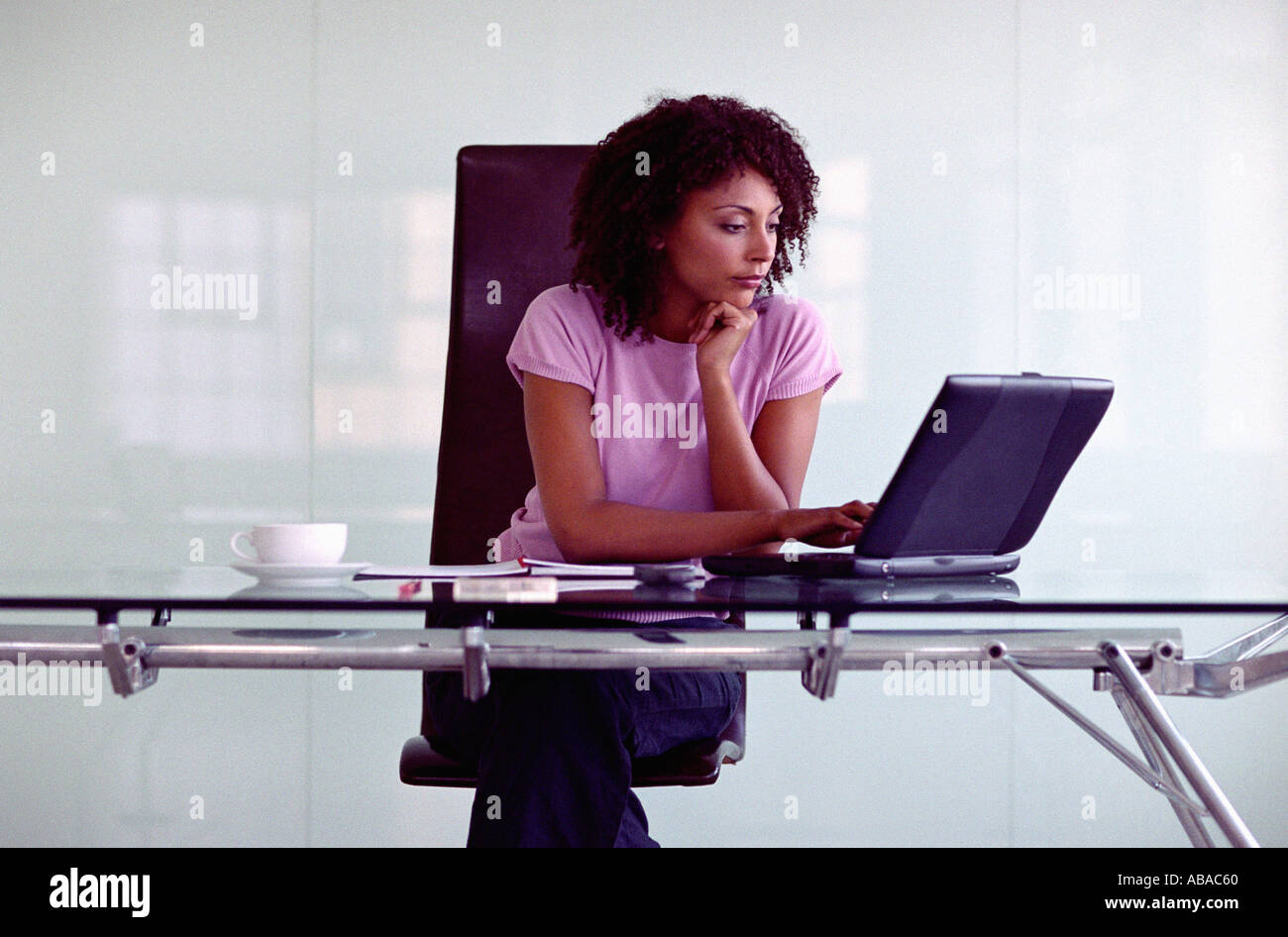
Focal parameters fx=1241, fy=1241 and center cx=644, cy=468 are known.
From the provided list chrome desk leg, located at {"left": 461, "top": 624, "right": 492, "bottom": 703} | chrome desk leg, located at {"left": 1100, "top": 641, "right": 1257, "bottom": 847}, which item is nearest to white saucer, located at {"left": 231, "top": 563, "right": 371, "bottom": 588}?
chrome desk leg, located at {"left": 461, "top": 624, "right": 492, "bottom": 703}

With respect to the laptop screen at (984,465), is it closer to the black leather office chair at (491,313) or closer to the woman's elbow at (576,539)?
the woman's elbow at (576,539)

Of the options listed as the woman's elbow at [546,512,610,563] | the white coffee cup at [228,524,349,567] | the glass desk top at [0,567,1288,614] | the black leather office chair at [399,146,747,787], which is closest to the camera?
Answer: the glass desk top at [0,567,1288,614]

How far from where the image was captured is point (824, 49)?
2.68m

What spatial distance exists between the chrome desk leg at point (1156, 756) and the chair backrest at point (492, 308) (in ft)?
3.20

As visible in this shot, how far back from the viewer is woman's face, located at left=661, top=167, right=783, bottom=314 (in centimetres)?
165

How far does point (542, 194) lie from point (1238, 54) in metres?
1.75

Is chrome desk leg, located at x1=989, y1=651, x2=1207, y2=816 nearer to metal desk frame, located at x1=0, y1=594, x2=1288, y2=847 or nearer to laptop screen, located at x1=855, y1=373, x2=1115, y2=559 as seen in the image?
metal desk frame, located at x1=0, y1=594, x2=1288, y2=847

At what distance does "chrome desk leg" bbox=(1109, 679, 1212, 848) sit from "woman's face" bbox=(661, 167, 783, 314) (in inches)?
30.6

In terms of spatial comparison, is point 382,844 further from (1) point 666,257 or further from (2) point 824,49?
(2) point 824,49

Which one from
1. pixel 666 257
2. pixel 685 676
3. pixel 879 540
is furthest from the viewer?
pixel 666 257

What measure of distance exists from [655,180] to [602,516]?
1.80 ft

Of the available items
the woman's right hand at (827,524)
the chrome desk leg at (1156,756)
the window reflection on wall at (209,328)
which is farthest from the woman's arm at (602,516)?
the window reflection on wall at (209,328)

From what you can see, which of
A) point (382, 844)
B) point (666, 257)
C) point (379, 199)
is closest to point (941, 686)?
point (382, 844)
